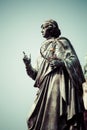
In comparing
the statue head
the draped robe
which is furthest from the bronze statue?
the statue head

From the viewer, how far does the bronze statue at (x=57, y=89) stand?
24.7ft

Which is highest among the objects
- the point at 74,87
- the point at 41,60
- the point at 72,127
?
the point at 41,60

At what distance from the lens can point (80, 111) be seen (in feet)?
24.8

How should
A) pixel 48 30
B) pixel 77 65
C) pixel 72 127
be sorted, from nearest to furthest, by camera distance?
pixel 72 127
pixel 77 65
pixel 48 30

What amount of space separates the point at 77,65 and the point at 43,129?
1370 mm

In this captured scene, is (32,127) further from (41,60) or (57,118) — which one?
(41,60)

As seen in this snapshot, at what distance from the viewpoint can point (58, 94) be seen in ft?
25.3

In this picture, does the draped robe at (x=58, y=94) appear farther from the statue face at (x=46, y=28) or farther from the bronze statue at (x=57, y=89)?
the statue face at (x=46, y=28)

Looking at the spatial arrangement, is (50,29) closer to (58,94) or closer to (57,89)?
(57,89)

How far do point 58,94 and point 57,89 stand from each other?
0.10 m

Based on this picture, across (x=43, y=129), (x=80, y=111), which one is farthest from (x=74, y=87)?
(x=43, y=129)

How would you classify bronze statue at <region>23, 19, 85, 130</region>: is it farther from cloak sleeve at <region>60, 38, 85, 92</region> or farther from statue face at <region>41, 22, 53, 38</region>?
statue face at <region>41, 22, 53, 38</region>

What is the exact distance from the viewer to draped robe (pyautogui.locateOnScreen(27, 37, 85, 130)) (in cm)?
752

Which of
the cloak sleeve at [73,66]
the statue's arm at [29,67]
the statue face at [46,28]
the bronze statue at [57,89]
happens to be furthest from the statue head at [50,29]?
the statue's arm at [29,67]
